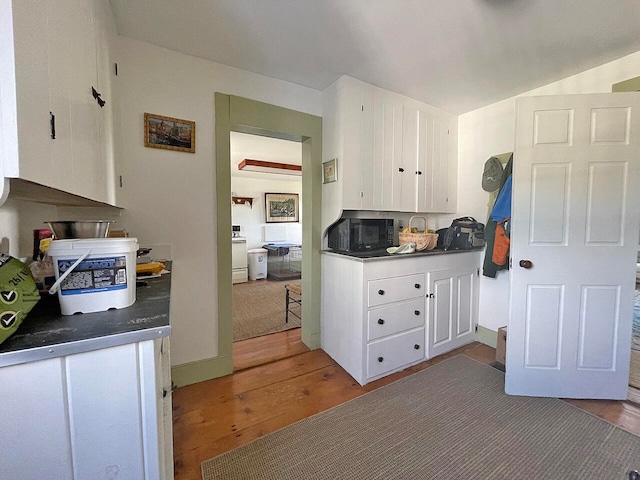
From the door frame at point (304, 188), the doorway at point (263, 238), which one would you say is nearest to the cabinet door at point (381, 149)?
the door frame at point (304, 188)

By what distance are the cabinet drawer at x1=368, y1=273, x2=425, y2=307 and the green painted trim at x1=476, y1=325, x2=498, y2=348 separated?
3.32 ft

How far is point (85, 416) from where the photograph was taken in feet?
2.13

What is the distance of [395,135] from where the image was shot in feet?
8.14

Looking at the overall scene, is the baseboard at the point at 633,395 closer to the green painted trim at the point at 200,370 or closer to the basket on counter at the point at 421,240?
the basket on counter at the point at 421,240

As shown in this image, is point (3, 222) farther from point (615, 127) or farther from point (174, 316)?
point (615, 127)

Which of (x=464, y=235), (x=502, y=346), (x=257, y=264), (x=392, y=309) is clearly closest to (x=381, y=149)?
(x=464, y=235)

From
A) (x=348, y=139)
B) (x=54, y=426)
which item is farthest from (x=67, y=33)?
A: (x=348, y=139)

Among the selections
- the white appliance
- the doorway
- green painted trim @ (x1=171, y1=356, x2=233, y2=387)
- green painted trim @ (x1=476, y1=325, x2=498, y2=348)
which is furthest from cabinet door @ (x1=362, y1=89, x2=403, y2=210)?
the white appliance

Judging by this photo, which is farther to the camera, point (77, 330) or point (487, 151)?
point (487, 151)

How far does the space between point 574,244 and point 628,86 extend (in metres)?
1.24

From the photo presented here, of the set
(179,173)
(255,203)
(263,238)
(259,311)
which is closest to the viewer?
(179,173)

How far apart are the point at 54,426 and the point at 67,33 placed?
44.3 inches

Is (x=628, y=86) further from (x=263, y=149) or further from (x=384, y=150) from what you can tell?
(x=263, y=149)

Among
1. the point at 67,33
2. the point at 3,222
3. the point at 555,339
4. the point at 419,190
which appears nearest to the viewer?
the point at 67,33
